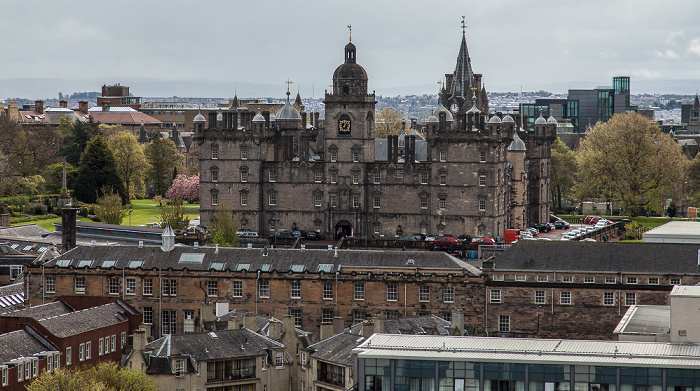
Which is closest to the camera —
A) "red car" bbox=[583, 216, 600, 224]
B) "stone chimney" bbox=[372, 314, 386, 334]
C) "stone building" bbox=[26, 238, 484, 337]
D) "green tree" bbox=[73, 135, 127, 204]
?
"stone chimney" bbox=[372, 314, 386, 334]

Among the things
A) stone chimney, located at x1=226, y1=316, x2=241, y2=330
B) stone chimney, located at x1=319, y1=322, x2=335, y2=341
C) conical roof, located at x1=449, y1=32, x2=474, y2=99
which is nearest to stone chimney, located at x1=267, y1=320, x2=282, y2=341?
stone chimney, located at x1=226, y1=316, x2=241, y2=330

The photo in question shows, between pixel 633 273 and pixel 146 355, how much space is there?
3959 centimetres

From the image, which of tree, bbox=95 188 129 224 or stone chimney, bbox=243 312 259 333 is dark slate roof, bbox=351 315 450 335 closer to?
stone chimney, bbox=243 312 259 333

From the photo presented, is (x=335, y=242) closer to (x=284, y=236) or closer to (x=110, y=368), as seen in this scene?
(x=284, y=236)

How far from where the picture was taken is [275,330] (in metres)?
91.6

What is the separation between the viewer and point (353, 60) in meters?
151

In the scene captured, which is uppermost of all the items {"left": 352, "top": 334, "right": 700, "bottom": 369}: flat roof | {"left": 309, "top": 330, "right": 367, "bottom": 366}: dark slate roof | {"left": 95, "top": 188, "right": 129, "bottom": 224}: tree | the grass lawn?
{"left": 95, "top": 188, "right": 129, "bottom": 224}: tree

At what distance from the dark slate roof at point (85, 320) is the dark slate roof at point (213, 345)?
7619 millimetres

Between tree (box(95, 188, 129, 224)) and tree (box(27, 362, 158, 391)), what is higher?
tree (box(95, 188, 129, 224))

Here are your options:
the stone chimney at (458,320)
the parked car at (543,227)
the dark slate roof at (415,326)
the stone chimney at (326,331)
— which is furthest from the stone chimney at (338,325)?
the parked car at (543,227)

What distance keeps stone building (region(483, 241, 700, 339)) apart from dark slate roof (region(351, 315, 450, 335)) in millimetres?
7558

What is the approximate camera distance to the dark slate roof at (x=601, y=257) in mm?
102688

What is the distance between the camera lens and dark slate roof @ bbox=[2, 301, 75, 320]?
93.1 m

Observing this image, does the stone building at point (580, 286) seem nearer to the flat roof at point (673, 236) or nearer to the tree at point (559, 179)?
the flat roof at point (673, 236)
